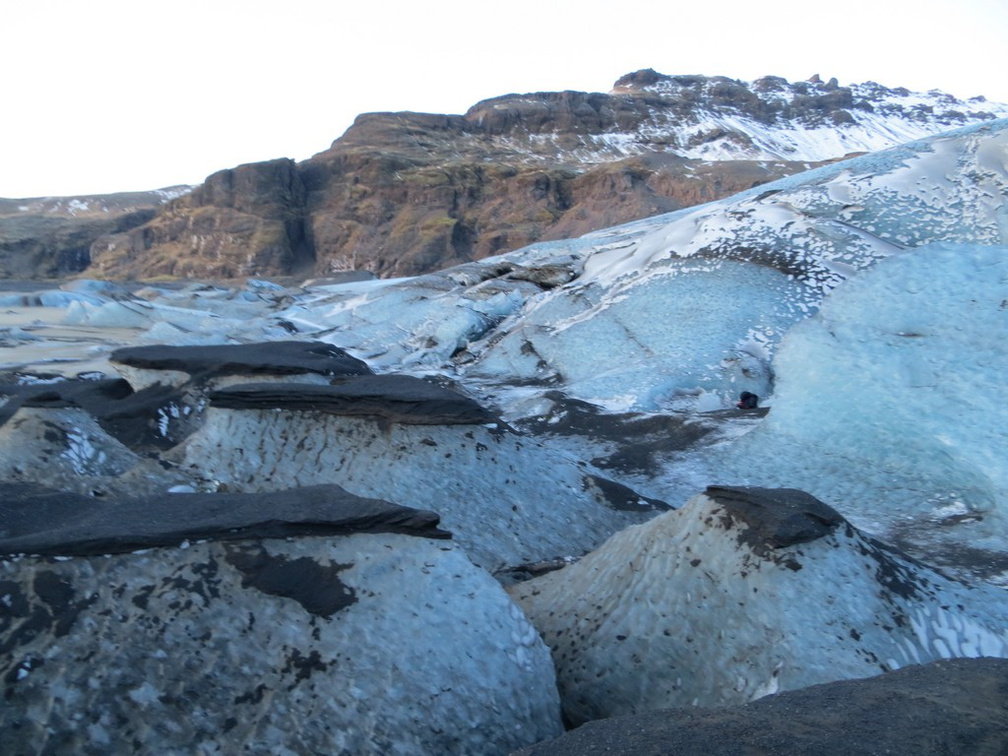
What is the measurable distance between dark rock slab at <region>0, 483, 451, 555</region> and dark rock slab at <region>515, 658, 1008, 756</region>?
0.89m

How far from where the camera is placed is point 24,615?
1.95m

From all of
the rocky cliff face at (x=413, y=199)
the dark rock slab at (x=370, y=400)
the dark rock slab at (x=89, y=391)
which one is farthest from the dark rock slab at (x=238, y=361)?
the rocky cliff face at (x=413, y=199)

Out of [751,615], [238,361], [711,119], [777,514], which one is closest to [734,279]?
[238,361]

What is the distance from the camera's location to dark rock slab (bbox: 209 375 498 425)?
4.03 metres

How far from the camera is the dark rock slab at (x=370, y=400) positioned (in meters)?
4.03

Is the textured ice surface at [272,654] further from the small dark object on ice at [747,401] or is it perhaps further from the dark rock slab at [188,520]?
the small dark object on ice at [747,401]

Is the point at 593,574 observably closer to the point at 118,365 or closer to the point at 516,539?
the point at 516,539

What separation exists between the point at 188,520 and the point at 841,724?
5.43 ft

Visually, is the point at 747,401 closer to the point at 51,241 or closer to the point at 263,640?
the point at 263,640

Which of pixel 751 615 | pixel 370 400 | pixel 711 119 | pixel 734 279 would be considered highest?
pixel 711 119

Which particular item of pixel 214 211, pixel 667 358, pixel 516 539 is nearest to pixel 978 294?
pixel 667 358

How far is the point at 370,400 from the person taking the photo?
405 cm

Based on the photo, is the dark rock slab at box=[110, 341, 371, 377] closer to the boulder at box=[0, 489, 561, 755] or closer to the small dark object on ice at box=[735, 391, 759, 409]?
the boulder at box=[0, 489, 561, 755]

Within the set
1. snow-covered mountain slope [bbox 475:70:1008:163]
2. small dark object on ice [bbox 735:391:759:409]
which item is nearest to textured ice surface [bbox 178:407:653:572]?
small dark object on ice [bbox 735:391:759:409]
